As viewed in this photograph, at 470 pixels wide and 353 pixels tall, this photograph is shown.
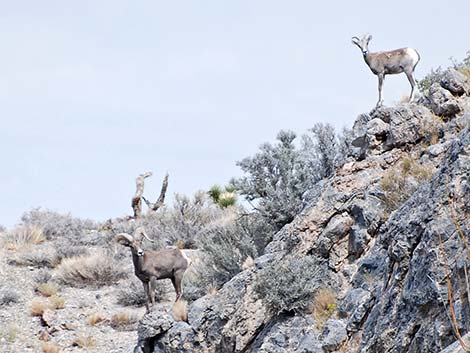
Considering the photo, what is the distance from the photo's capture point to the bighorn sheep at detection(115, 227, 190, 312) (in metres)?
13.9

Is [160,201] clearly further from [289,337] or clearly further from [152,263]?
[289,337]

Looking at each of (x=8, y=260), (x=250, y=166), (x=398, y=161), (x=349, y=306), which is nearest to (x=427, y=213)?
(x=349, y=306)

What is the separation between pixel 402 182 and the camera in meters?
10.1

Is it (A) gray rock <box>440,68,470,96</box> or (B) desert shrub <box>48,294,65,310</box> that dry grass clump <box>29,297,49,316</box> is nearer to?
(B) desert shrub <box>48,294,65,310</box>

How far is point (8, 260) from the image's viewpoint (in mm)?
20062

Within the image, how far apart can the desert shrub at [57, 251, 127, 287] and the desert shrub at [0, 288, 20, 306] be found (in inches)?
62.3

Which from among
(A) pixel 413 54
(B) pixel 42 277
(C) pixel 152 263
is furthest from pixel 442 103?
(B) pixel 42 277

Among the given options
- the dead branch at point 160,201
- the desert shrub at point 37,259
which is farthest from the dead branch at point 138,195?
the desert shrub at point 37,259

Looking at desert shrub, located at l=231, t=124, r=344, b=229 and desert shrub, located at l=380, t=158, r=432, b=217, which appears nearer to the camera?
desert shrub, located at l=380, t=158, r=432, b=217

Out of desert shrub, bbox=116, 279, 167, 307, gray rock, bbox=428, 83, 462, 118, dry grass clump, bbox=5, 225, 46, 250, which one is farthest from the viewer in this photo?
dry grass clump, bbox=5, 225, 46, 250

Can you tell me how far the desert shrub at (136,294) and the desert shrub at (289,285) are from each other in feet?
23.3

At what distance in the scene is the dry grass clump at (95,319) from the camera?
53.3ft

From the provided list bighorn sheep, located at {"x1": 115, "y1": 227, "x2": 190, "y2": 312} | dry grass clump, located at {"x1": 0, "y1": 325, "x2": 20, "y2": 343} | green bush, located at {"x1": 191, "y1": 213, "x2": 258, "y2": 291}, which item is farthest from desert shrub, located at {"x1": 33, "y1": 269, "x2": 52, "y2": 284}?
green bush, located at {"x1": 191, "y1": 213, "x2": 258, "y2": 291}

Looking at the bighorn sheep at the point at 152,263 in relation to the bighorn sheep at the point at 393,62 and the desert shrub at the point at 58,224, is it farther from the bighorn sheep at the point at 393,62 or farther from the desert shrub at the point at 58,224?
the desert shrub at the point at 58,224
